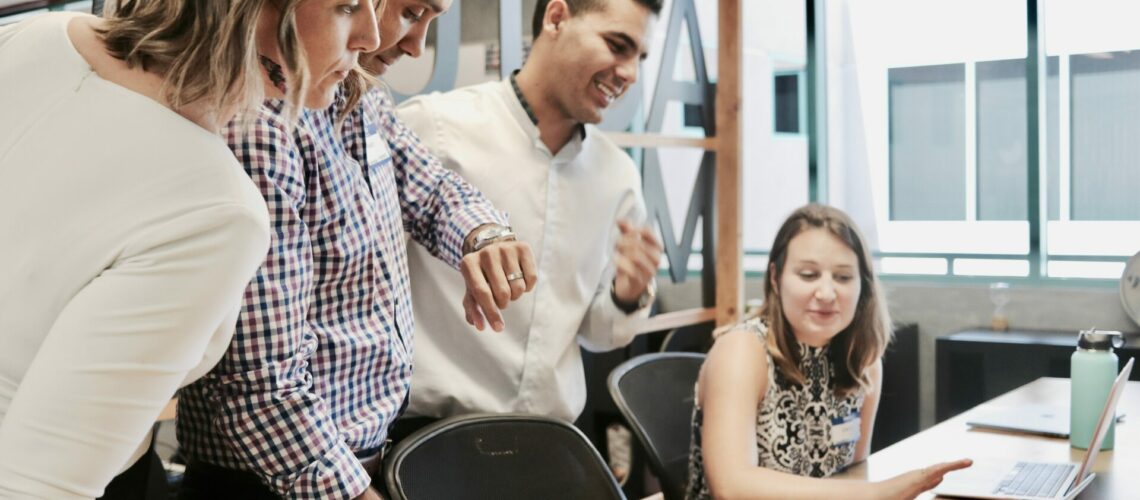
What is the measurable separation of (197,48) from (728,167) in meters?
3.01

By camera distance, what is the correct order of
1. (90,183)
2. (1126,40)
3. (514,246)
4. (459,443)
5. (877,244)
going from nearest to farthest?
1. (90,183)
2. (514,246)
3. (459,443)
4. (1126,40)
5. (877,244)

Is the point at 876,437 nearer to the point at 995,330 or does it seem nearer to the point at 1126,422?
the point at 995,330

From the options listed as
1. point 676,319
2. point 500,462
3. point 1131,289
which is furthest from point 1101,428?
point 1131,289

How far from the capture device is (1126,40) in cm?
471

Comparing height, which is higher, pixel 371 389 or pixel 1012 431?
pixel 371 389

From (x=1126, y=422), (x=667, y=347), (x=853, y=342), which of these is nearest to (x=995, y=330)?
(x=667, y=347)

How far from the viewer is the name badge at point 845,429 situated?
208 centimetres

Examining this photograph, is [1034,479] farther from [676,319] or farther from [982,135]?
[982,135]

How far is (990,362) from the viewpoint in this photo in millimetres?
4559

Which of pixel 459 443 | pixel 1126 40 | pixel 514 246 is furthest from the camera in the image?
pixel 1126 40

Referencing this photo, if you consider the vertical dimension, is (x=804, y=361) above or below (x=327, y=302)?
below

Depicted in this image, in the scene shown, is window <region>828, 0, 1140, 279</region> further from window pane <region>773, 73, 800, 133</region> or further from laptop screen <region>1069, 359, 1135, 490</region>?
laptop screen <region>1069, 359, 1135, 490</region>

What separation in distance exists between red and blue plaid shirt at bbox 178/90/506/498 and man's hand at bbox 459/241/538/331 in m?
0.11

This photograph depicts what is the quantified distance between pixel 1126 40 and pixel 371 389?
4.33 metres
